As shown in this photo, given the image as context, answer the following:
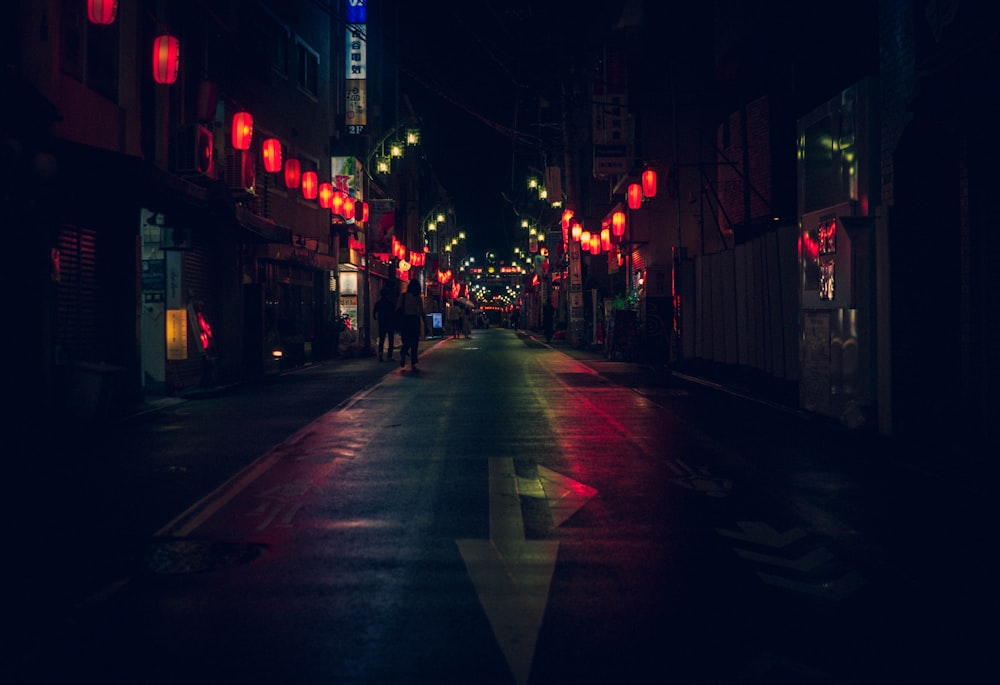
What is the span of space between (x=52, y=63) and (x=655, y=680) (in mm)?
13867

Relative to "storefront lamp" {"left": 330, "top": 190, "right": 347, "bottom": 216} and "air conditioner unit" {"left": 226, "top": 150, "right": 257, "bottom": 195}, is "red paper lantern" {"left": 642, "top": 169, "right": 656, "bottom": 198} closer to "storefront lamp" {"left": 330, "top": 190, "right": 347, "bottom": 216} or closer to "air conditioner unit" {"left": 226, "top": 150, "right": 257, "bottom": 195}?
"storefront lamp" {"left": 330, "top": 190, "right": 347, "bottom": 216}

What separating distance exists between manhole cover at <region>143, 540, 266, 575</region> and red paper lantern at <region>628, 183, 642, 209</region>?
83.4ft

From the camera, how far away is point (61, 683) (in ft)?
12.8

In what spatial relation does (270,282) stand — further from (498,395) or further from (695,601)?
(695,601)

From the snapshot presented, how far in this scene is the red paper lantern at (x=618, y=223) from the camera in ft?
113

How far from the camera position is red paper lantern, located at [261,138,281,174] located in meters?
26.0

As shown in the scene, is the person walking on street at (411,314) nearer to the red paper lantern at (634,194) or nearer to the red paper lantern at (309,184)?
the red paper lantern at (309,184)

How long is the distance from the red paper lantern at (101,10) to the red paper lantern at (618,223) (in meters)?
22.8

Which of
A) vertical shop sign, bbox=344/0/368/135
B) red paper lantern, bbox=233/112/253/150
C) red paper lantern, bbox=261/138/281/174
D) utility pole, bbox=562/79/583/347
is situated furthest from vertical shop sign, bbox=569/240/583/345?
red paper lantern, bbox=233/112/253/150

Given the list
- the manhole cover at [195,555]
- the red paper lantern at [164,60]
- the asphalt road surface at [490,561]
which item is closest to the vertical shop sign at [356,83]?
the red paper lantern at [164,60]

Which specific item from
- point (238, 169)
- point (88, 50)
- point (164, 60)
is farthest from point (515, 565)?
point (238, 169)

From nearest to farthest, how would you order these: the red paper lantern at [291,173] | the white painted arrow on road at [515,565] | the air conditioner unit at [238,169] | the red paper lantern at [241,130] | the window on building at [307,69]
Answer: the white painted arrow on road at [515,565], the red paper lantern at [241,130], the air conditioner unit at [238,169], the red paper lantern at [291,173], the window on building at [307,69]

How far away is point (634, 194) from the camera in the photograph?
30219 mm

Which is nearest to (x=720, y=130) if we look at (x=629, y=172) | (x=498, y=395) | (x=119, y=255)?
(x=629, y=172)
